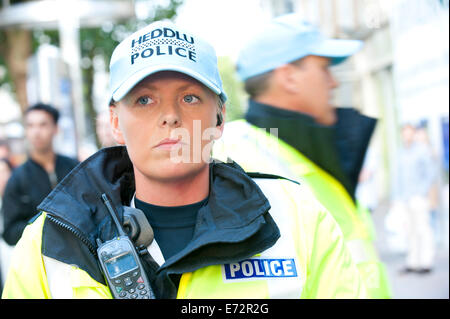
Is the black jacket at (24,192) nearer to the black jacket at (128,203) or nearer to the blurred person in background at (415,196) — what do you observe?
the black jacket at (128,203)

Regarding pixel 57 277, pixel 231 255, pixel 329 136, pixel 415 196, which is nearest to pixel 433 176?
pixel 415 196

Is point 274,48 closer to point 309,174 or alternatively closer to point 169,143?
point 309,174

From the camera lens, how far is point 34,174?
1.90 metres

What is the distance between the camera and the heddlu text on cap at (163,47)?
127 cm

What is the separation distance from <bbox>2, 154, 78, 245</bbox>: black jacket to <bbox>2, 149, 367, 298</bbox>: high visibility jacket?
0.42 m

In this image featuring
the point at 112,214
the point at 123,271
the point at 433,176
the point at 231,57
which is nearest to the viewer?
the point at 123,271

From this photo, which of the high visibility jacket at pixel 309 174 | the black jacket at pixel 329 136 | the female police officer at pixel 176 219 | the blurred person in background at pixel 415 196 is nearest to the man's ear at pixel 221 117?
the female police officer at pixel 176 219

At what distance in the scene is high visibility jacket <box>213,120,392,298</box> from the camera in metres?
1.72

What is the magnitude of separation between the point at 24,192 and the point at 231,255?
3.57ft

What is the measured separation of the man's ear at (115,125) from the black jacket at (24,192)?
0.39 m

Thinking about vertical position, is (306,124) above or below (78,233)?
above

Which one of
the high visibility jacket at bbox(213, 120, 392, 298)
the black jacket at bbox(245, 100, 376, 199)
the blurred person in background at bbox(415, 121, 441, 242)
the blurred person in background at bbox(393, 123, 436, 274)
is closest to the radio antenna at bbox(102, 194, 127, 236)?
the high visibility jacket at bbox(213, 120, 392, 298)
